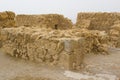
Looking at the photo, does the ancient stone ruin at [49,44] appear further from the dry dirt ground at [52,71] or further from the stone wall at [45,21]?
the stone wall at [45,21]

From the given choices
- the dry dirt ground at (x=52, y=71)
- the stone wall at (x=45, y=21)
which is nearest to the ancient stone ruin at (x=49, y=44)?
the dry dirt ground at (x=52, y=71)

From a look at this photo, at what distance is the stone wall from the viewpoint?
14539 millimetres

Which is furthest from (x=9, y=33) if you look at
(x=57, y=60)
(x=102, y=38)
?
(x=102, y=38)

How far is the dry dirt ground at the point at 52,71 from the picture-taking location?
5617mm

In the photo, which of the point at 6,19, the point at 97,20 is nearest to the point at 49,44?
the point at 6,19

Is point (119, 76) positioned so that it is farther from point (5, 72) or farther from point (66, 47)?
point (5, 72)

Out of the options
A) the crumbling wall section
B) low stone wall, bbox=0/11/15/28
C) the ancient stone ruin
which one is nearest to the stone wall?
the crumbling wall section

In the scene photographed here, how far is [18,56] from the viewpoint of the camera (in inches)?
291

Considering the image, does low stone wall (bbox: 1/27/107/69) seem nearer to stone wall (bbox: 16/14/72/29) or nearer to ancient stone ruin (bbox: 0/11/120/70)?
ancient stone ruin (bbox: 0/11/120/70)

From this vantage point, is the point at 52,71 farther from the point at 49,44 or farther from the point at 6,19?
the point at 6,19

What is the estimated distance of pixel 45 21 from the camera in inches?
574

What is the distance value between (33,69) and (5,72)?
718 mm

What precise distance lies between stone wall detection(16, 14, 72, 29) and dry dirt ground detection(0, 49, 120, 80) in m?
7.12

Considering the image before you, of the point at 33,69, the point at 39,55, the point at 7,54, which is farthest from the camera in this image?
the point at 7,54
